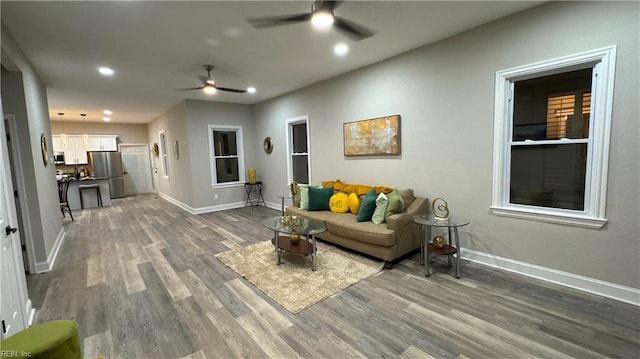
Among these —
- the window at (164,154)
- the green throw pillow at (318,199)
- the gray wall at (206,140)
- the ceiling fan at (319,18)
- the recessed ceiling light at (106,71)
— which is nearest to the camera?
the ceiling fan at (319,18)

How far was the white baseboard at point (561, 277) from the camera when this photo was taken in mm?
2373

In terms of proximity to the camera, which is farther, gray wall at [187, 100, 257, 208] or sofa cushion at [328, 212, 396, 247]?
gray wall at [187, 100, 257, 208]

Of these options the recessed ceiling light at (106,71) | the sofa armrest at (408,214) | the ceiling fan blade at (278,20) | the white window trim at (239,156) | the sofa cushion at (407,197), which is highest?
the recessed ceiling light at (106,71)

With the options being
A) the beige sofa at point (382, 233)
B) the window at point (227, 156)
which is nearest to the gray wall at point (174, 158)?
the window at point (227, 156)

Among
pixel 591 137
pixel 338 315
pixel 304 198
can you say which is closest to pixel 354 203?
pixel 304 198

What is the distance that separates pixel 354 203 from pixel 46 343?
11.1ft

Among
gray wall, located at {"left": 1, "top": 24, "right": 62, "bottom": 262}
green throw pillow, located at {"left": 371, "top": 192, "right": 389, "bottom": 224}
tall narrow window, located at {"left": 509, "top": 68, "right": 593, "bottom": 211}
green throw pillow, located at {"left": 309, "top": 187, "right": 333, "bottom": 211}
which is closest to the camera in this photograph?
tall narrow window, located at {"left": 509, "top": 68, "right": 593, "bottom": 211}

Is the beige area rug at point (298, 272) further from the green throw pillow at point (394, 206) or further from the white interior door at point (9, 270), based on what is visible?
the white interior door at point (9, 270)

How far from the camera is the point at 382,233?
319cm

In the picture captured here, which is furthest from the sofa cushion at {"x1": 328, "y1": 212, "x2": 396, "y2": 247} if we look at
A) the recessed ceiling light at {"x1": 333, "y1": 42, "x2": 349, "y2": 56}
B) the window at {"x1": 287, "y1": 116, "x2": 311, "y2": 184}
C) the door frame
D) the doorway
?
the door frame

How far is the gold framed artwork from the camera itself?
4.01 meters

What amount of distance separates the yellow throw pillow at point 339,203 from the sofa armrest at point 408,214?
3.29 feet

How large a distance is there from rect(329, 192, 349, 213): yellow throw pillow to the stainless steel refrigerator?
8544mm

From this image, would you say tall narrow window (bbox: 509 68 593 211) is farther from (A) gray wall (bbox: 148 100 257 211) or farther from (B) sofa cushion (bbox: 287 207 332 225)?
(A) gray wall (bbox: 148 100 257 211)
